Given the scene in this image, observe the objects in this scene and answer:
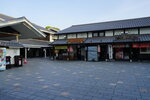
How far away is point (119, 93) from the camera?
326 centimetres

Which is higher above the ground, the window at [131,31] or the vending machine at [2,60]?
the window at [131,31]

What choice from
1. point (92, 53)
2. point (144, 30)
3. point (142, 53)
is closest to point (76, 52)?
point (92, 53)

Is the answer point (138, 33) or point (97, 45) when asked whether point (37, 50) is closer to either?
point (97, 45)

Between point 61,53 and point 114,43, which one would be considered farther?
point 61,53

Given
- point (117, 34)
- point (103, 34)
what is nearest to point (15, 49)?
point (103, 34)

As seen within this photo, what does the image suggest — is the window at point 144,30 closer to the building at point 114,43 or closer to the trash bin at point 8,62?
the building at point 114,43

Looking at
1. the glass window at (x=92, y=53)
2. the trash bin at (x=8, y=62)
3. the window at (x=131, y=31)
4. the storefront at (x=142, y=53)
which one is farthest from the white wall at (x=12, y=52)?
the storefront at (x=142, y=53)

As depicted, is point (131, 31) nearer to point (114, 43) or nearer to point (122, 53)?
point (122, 53)

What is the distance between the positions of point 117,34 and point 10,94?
13730 millimetres

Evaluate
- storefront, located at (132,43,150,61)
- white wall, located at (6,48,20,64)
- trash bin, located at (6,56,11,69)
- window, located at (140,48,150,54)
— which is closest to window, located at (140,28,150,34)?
storefront, located at (132,43,150,61)

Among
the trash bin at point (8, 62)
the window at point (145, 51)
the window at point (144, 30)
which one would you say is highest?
the window at point (144, 30)

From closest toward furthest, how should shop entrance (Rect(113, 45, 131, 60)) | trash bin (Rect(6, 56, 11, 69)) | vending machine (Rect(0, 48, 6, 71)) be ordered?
vending machine (Rect(0, 48, 6, 71)) < trash bin (Rect(6, 56, 11, 69)) < shop entrance (Rect(113, 45, 131, 60))

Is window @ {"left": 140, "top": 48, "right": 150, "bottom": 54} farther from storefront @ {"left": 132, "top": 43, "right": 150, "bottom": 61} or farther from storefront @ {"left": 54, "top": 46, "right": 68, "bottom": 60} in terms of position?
storefront @ {"left": 54, "top": 46, "right": 68, "bottom": 60}

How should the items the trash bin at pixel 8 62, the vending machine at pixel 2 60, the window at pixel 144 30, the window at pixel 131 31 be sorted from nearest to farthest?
1. the vending machine at pixel 2 60
2. the trash bin at pixel 8 62
3. the window at pixel 144 30
4. the window at pixel 131 31
